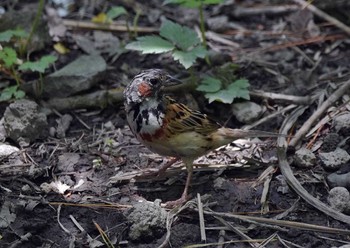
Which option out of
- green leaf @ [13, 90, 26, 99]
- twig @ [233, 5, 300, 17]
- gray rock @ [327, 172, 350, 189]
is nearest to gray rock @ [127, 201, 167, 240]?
gray rock @ [327, 172, 350, 189]

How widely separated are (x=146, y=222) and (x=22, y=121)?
167 centimetres

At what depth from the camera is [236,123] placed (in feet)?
19.5

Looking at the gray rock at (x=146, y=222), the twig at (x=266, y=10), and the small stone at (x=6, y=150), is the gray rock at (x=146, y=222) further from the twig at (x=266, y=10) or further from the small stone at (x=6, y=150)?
the twig at (x=266, y=10)

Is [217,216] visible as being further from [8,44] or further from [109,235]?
[8,44]

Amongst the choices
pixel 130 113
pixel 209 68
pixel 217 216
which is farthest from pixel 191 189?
pixel 209 68

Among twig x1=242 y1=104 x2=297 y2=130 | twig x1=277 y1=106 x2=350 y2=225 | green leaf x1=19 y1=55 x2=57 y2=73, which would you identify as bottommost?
twig x1=242 y1=104 x2=297 y2=130

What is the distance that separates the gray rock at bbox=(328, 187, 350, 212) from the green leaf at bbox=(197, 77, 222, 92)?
1.57 metres

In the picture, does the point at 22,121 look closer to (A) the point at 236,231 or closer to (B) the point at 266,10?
(A) the point at 236,231

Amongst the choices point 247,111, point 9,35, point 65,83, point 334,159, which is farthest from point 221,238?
point 9,35

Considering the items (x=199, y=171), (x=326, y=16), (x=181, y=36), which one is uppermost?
(x=181, y=36)

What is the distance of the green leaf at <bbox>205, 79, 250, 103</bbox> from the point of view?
5757mm

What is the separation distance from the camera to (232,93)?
582 centimetres

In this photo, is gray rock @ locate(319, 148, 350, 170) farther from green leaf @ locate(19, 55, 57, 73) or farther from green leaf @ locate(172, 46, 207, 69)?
green leaf @ locate(19, 55, 57, 73)

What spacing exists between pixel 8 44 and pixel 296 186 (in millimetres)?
3292
